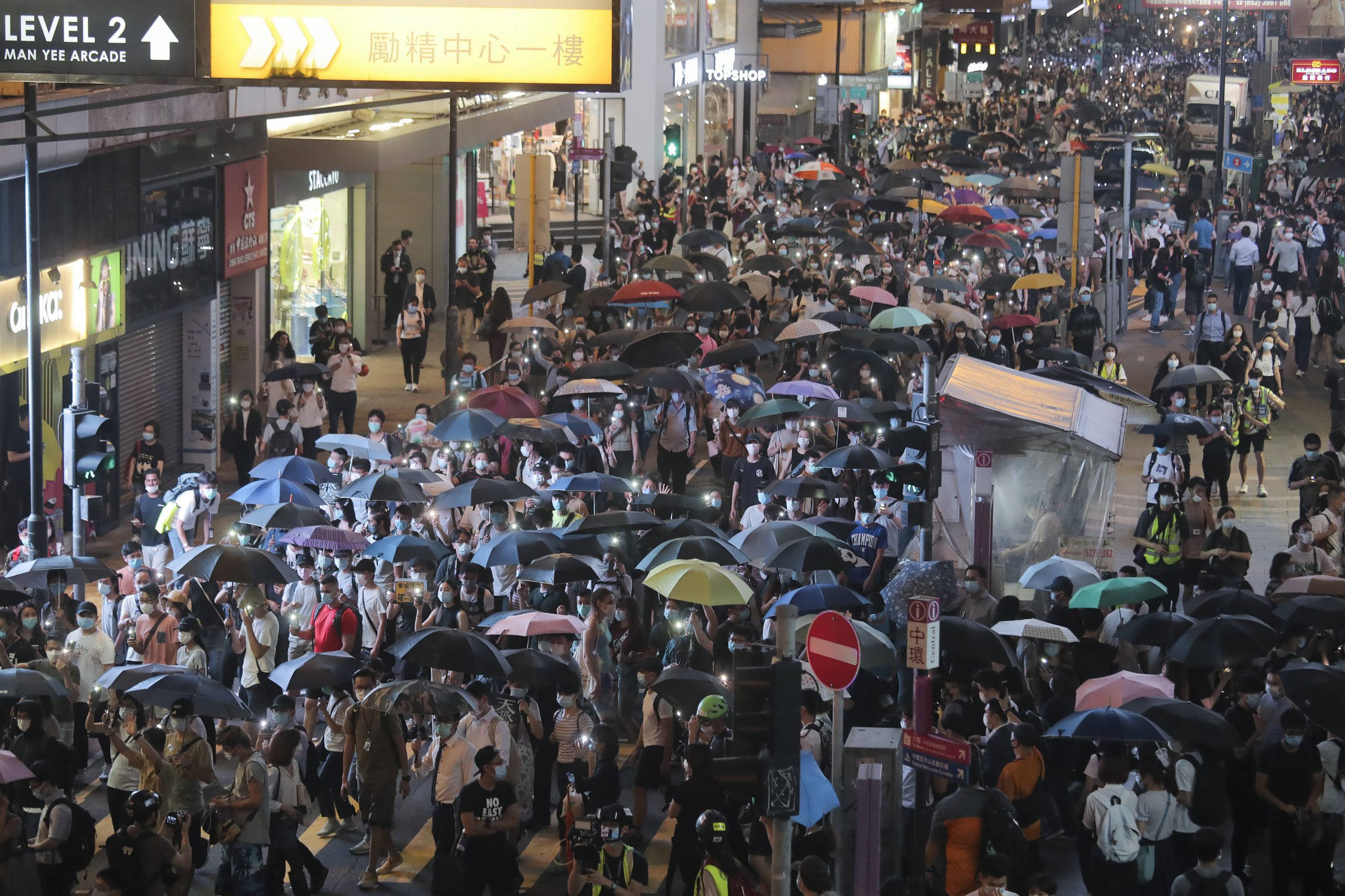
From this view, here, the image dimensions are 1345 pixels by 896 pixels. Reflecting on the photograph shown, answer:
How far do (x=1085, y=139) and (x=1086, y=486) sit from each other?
33809mm

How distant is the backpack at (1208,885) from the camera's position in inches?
410

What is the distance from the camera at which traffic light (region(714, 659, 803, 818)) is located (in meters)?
8.83

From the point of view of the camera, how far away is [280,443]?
22.2 m

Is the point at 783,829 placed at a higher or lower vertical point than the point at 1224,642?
higher

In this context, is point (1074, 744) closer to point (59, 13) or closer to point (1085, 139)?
point (59, 13)

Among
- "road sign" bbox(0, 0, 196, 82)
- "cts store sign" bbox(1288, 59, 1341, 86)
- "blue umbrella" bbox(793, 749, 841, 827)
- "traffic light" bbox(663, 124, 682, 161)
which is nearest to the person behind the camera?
"blue umbrella" bbox(793, 749, 841, 827)

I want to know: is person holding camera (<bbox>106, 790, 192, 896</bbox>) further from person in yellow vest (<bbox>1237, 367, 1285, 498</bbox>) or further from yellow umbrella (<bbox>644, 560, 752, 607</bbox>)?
person in yellow vest (<bbox>1237, 367, 1285, 498</bbox>)

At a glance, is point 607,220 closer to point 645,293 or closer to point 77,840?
point 645,293

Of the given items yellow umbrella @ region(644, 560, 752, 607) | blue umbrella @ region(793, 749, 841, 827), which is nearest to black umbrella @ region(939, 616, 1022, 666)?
yellow umbrella @ region(644, 560, 752, 607)

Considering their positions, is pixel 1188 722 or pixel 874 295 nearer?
pixel 1188 722

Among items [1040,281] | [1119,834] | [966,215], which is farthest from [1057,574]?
[966,215]

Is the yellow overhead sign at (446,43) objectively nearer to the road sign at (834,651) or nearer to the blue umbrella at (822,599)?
the blue umbrella at (822,599)

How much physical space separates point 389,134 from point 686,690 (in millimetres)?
19823

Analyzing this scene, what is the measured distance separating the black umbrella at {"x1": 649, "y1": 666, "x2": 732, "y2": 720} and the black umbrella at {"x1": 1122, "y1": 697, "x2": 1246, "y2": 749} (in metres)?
2.69
